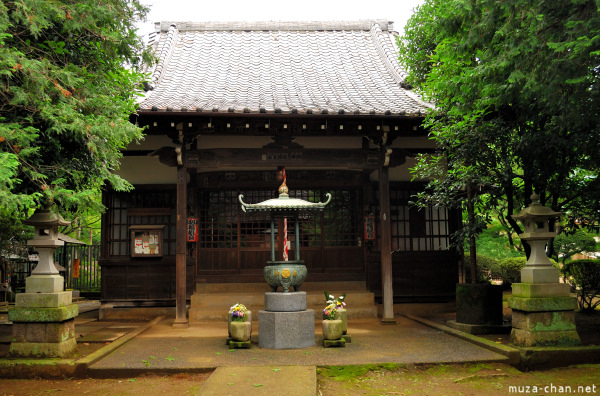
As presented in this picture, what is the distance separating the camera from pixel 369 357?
7.25 m

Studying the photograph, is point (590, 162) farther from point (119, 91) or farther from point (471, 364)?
point (119, 91)

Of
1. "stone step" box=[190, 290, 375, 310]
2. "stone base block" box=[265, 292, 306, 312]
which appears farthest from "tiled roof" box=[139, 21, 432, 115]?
"stone step" box=[190, 290, 375, 310]

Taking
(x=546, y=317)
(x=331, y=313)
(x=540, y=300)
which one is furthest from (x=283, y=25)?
(x=546, y=317)

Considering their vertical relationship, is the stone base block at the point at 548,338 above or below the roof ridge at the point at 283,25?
below

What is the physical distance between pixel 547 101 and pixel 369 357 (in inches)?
171

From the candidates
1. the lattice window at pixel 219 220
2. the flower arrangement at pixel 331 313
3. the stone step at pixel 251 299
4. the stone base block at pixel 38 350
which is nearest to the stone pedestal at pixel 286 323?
the flower arrangement at pixel 331 313

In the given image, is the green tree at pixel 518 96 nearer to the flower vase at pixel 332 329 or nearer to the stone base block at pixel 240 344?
the flower vase at pixel 332 329

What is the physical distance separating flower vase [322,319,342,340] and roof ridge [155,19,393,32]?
1118 centimetres

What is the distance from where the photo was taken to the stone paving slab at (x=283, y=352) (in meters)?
6.93

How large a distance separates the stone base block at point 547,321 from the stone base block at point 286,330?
3.34 meters

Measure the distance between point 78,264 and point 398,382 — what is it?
588 inches

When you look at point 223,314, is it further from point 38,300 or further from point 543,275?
point 543,275

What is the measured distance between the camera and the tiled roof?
32.9 feet

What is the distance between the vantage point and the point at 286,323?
798 centimetres
